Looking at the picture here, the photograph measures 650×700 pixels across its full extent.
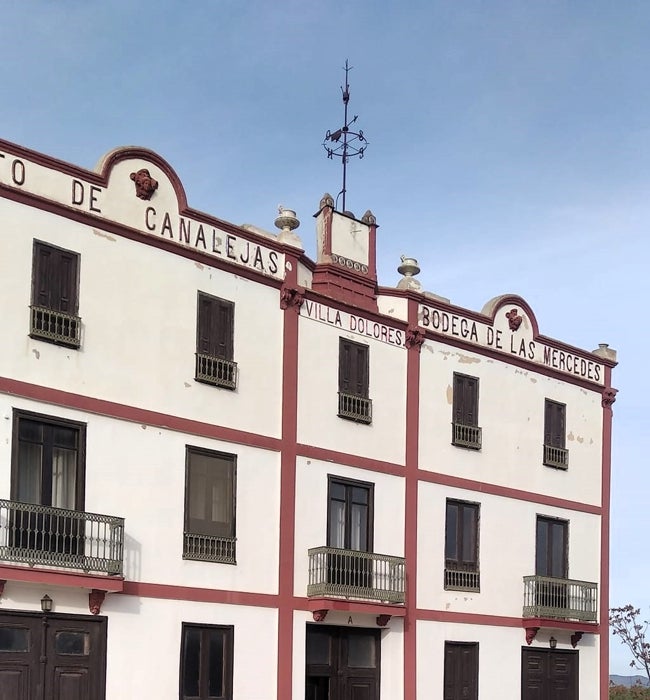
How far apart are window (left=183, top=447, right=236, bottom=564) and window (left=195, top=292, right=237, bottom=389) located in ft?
5.27

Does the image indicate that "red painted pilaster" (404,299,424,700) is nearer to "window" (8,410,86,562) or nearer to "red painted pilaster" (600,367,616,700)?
"red painted pilaster" (600,367,616,700)

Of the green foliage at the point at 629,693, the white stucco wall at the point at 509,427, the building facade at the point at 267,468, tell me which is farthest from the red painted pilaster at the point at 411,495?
the green foliage at the point at 629,693

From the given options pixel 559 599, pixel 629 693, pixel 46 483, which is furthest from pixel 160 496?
pixel 629 693

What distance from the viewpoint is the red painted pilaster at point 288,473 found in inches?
1100

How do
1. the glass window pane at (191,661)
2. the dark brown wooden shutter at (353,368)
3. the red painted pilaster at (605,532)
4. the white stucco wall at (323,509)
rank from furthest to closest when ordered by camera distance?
1. the red painted pilaster at (605,532)
2. the dark brown wooden shutter at (353,368)
3. the white stucco wall at (323,509)
4. the glass window pane at (191,661)

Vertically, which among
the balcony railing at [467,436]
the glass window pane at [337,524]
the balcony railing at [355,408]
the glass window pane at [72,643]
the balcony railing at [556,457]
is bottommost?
the glass window pane at [72,643]

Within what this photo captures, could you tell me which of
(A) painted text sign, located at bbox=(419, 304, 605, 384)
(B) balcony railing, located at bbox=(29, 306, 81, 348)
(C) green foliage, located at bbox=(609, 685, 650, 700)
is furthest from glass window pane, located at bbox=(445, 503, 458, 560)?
(C) green foliage, located at bbox=(609, 685, 650, 700)

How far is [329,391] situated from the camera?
3020 cm

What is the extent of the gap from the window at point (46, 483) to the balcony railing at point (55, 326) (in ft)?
4.87

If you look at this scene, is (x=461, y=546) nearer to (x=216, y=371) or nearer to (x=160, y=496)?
(x=216, y=371)

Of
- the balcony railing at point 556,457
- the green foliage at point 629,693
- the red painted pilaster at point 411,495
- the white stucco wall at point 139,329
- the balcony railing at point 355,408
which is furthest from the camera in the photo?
the green foliage at point 629,693

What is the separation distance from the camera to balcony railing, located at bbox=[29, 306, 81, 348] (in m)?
24.0

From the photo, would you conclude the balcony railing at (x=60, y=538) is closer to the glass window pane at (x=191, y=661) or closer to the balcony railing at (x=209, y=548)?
the balcony railing at (x=209, y=548)

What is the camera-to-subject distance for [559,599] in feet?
116
